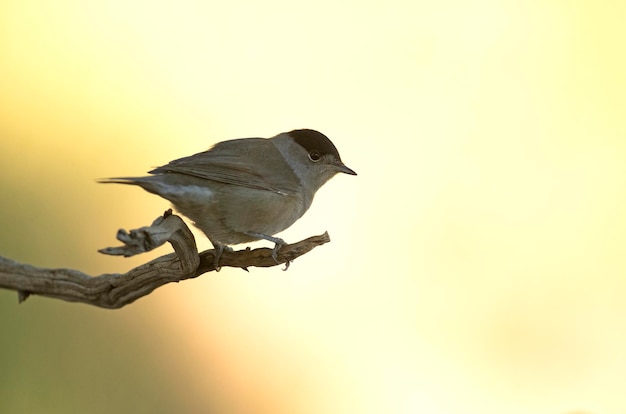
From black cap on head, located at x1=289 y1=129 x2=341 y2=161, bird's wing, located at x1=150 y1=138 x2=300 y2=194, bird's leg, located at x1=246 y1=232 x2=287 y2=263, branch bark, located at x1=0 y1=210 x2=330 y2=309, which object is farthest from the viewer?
black cap on head, located at x1=289 y1=129 x2=341 y2=161

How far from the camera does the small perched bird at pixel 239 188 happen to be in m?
2.43

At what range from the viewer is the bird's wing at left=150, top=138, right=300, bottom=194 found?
2.48 metres

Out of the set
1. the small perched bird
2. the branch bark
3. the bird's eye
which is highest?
the bird's eye

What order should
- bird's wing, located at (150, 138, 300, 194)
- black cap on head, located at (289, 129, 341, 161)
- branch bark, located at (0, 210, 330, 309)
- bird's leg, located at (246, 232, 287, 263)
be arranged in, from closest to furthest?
branch bark, located at (0, 210, 330, 309)
bird's leg, located at (246, 232, 287, 263)
bird's wing, located at (150, 138, 300, 194)
black cap on head, located at (289, 129, 341, 161)

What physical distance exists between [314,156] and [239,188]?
54cm

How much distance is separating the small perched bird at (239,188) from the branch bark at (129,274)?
16 cm

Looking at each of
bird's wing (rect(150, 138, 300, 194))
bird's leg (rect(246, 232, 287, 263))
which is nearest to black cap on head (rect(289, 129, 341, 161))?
bird's wing (rect(150, 138, 300, 194))

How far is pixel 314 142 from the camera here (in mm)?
3008

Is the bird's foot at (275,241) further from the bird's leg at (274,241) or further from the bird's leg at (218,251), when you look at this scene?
the bird's leg at (218,251)

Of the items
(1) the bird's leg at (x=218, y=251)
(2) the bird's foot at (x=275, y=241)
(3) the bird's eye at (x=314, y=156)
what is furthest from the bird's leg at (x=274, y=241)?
(3) the bird's eye at (x=314, y=156)

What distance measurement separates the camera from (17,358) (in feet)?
11.0

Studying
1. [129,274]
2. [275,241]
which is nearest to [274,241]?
[275,241]

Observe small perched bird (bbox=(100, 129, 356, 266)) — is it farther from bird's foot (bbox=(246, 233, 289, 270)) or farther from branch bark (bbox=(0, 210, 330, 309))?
branch bark (bbox=(0, 210, 330, 309))

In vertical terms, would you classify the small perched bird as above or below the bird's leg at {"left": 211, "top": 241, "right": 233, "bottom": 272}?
above
